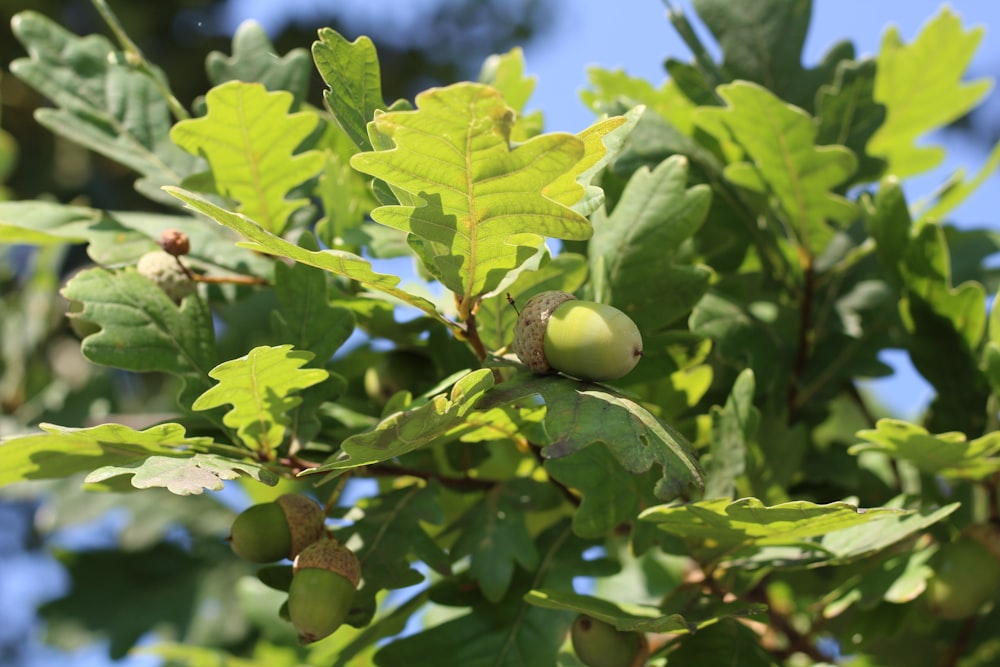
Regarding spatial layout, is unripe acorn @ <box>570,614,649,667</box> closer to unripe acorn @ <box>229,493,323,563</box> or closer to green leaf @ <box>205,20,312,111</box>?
unripe acorn @ <box>229,493,323,563</box>

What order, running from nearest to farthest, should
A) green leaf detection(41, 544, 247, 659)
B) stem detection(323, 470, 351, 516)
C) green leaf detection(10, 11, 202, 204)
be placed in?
1. stem detection(323, 470, 351, 516)
2. green leaf detection(10, 11, 202, 204)
3. green leaf detection(41, 544, 247, 659)

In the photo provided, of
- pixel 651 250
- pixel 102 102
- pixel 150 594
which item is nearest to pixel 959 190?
pixel 651 250

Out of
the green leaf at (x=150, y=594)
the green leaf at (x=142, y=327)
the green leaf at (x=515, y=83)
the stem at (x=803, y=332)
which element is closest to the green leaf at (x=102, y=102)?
the green leaf at (x=142, y=327)

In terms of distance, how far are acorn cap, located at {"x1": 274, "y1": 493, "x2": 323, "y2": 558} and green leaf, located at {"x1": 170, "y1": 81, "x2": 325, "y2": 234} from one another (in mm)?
372

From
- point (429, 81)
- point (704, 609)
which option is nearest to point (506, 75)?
point (704, 609)

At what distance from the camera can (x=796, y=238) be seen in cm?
152

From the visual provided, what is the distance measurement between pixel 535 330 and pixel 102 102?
0.84 m

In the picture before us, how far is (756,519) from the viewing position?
101 centimetres

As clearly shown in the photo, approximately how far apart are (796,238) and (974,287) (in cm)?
28

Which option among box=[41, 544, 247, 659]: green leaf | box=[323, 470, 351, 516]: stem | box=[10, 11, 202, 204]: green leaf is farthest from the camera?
box=[41, 544, 247, 659]: green leaf

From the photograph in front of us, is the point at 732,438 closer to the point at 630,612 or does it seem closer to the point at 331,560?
the point at 630,612

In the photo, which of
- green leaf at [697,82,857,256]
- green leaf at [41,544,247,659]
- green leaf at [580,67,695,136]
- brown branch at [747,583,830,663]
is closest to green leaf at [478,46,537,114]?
green leaf at [580,67,695,136]

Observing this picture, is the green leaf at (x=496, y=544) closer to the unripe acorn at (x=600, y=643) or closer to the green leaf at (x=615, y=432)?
the unripe acorn at (x=600, y=643)

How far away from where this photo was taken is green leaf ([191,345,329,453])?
1.00 m
